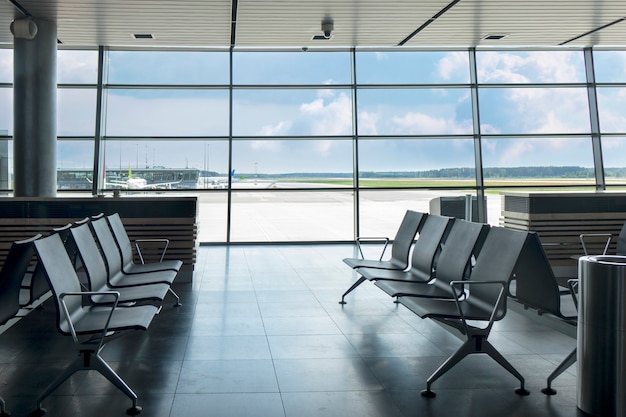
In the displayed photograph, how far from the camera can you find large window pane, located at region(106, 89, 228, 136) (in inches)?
410

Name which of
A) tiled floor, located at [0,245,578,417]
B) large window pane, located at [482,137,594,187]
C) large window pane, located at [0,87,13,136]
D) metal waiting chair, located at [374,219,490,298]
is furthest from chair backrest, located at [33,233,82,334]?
large window pane, located at [482,137,594,187]

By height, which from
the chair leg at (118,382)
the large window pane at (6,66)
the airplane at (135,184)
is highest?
the large window pane at (6,66)

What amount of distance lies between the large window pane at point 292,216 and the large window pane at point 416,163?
72 cm

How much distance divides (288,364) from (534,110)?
30.3 ft

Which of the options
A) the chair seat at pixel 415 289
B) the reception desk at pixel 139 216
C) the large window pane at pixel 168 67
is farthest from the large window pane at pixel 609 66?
the chair seat at pixel 415 289

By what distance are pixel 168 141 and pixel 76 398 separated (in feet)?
25.2

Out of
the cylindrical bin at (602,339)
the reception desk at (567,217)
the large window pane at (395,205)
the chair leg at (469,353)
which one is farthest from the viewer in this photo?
the large window pane at (395,205)

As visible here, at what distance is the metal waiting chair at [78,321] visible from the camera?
3086mm

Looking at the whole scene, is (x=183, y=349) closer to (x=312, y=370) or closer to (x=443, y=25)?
(x=312, y=370)

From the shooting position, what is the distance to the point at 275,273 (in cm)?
751

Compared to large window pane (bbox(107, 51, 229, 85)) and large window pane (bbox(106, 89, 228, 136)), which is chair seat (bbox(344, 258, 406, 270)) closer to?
large window pane (bbox(106, 89, 228, 136))

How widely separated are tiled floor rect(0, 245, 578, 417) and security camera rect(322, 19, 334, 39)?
4241mm

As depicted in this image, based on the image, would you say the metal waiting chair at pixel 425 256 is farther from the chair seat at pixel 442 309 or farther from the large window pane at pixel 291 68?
the large window pane at pixel 291 68

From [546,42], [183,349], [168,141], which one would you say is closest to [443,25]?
[546,42]
